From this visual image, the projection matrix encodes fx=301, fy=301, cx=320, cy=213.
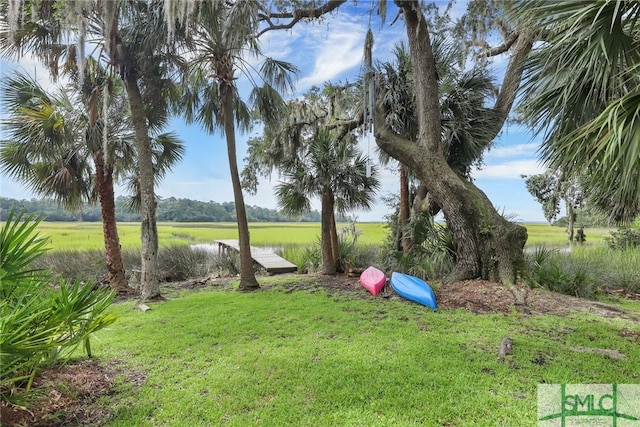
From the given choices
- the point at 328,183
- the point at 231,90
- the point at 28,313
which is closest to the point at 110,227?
the point at 231,90

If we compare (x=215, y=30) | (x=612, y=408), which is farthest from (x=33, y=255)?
(x=612, y=408)

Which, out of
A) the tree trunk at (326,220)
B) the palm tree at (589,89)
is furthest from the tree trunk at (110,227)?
the palm tree at (589,89)

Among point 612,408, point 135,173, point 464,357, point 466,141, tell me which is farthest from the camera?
point 135,173

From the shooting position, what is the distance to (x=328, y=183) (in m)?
7.22

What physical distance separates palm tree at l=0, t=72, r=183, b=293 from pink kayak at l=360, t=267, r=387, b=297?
214 inches

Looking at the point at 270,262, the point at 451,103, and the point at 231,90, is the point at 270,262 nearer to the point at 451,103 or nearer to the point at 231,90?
the point at 231,90

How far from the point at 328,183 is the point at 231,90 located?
2900 millimetres

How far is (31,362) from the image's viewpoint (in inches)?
76.7

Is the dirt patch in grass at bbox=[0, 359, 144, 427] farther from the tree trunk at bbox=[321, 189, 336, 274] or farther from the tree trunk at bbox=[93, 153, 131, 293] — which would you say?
the tree trunk at bbox=[321, 189, 336, 274]

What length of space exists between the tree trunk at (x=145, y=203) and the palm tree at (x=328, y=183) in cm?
301

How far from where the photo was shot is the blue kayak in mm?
4651

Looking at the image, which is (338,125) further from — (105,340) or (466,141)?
(105,340)

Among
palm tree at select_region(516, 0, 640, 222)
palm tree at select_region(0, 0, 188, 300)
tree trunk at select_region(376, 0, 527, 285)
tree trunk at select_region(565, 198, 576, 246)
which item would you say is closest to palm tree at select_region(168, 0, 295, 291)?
palm tree at select_region(0, 0, 188, 300)

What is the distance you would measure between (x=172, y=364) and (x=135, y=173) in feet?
20.4
